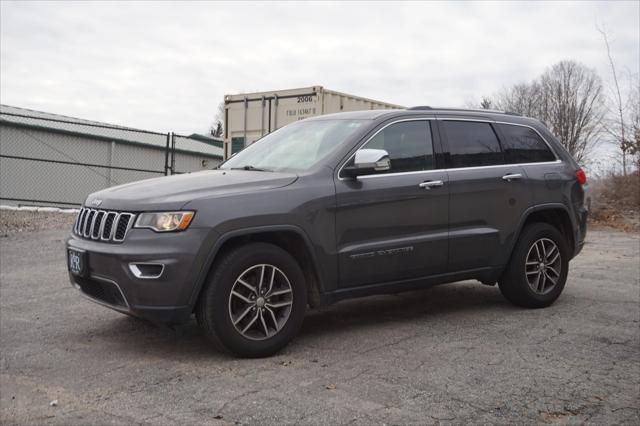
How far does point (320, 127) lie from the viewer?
6055 mm

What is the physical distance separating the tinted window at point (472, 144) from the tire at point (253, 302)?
203cm

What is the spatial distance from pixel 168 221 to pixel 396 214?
1932 millimetres

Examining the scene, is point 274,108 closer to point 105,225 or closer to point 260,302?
point 105,225

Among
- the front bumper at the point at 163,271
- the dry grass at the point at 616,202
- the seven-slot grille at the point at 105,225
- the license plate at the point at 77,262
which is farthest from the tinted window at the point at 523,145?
the dry grass at the point at 616,202

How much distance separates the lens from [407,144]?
5.90 m

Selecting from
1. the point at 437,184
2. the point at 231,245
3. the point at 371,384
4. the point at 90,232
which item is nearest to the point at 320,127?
the point at 437,184

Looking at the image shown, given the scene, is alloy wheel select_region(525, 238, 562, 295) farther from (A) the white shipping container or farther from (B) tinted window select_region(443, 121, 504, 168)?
(A) the white shipping container

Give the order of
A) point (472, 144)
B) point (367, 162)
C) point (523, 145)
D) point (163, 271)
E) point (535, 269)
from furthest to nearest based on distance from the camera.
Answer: point (523, 145) < point (535, 269) < point (472, 144) < point (367, 162) < point (163, 271)

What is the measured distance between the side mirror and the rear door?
923 mm

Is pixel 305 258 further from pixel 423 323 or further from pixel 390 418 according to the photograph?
pixel 390 418

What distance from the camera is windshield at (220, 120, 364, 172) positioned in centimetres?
557

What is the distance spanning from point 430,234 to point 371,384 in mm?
1899

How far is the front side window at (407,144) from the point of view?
5.73m

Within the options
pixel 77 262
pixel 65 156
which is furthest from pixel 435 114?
pixel 65 156
